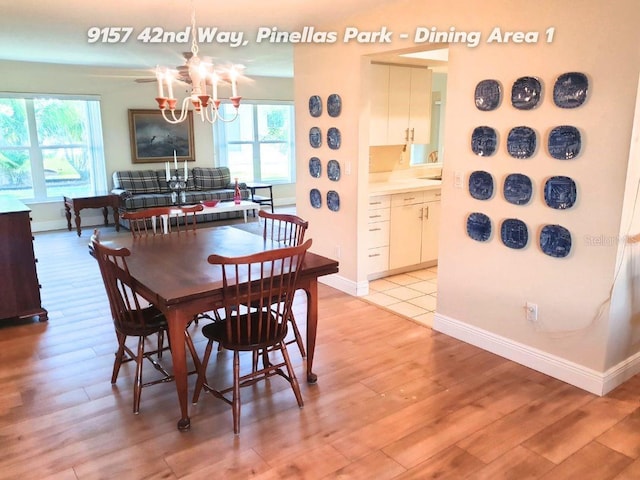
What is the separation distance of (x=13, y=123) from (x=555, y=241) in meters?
7.21

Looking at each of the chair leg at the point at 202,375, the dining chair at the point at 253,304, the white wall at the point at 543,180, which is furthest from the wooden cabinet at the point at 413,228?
the chair leg at the point at 202,375

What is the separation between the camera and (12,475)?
213 cm

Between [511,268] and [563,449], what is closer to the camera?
[563,449]

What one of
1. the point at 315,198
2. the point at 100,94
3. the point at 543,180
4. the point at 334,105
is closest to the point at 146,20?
the point at 334,105

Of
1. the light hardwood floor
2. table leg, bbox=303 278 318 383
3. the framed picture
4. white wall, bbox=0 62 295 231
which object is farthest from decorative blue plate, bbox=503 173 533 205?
white wall, bbox=0 62 295 231

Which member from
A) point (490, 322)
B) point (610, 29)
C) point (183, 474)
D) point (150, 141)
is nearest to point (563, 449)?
point (490, 322)

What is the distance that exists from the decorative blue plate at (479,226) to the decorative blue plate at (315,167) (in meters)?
1.69

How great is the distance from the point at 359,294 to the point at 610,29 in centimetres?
271

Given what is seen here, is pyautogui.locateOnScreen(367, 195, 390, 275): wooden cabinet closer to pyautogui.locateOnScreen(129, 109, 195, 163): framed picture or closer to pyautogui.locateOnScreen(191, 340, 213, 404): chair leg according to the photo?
pyautogui.locateOnScreen(191, 340, 213, 404): chair leg

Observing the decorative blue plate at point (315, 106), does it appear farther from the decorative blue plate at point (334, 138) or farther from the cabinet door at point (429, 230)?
the cabinet door at point (429, 230)

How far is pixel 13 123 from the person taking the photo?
6973 millimetres

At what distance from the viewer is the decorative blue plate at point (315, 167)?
4.56 metres

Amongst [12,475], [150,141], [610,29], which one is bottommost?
[12,475]

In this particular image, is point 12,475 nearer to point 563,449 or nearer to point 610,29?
point 563,449
